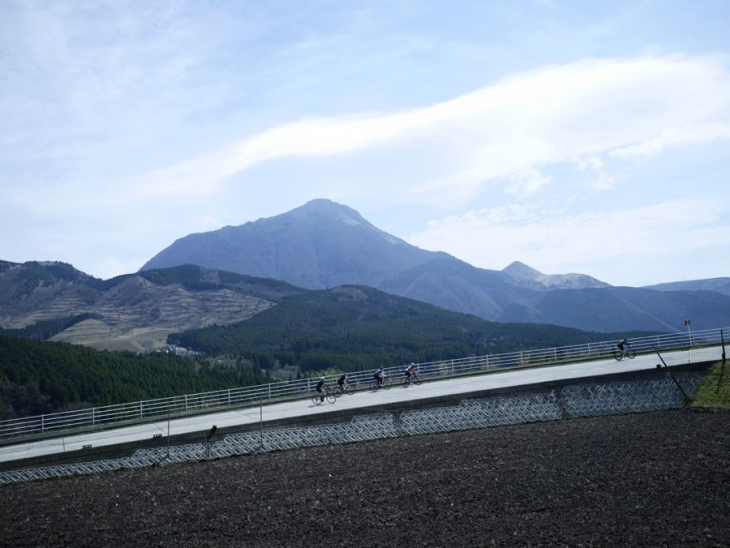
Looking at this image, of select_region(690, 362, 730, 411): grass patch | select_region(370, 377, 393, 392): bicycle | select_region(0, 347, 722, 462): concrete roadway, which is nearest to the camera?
select_region(690, 362, 730, 411): grass patch

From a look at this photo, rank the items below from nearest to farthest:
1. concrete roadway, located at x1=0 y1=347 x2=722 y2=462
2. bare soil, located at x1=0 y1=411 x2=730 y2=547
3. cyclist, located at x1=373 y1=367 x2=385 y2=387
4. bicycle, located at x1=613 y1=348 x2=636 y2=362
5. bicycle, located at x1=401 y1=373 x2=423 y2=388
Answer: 1. bare soil, located at x1=0 y1=411 x2=730 y2=547
2. concrete roadway, located at x1=0 y1=347 x2=722 y2=462
3. cyclist, located at x1=373 y1=367 x2=385 y2=387
4. bicycle, located at x1=401 y1=373 x2=423 y2=388
5. bicycle, located at x1=613 y1=348 x2=636 y2=362

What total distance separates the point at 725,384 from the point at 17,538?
81.5ft

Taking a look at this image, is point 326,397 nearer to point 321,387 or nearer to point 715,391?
point 321,387

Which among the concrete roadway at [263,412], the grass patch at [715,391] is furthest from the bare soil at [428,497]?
the concrete roadway at [263,412]

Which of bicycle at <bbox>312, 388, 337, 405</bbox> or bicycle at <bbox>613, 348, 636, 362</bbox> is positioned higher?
bicycle at <bbox>613, 348, 636, 362</bbox>

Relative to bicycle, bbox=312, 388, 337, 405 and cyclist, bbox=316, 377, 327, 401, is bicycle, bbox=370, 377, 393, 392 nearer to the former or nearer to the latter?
bicycle, bbox=312, 388, 337, 405

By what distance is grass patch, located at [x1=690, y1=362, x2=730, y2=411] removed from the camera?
22953 millimetres

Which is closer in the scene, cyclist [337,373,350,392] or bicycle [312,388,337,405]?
bicycle [312,388,337,405]

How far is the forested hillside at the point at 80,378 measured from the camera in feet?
399

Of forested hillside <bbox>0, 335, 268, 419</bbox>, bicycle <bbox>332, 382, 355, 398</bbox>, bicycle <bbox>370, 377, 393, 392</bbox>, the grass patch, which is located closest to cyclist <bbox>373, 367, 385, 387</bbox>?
bicycle <bbox>370, 377, 393, 392</bbox>

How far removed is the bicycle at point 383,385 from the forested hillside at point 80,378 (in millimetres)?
94960

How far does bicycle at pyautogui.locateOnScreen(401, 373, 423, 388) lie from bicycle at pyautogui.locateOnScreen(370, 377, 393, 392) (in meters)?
0.89

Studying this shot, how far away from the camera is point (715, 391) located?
80.9ft

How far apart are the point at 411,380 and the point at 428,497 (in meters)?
25.9
